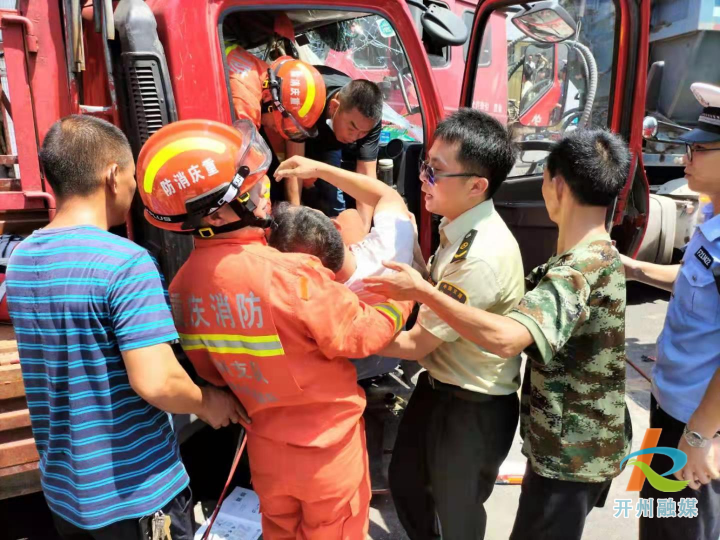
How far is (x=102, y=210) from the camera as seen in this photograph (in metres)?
1.36

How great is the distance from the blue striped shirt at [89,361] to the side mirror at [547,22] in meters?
2.26

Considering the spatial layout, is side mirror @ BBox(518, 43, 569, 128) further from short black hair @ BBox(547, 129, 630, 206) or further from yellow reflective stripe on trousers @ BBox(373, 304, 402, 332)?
yellow reflective stripe on trousers @ BBox(373, 304, 402, 332)

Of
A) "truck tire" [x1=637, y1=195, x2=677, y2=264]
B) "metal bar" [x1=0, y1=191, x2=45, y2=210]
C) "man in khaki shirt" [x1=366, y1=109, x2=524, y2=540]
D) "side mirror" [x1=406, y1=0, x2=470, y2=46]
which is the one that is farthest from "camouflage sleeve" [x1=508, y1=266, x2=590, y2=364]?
"truck tire" [x1=637, y1=195, x2=677, y2=264]

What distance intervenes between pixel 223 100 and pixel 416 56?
969 millimetres

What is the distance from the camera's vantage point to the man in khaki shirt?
5.17ft

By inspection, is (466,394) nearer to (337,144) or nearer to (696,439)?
(696,439)

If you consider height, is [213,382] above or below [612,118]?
below

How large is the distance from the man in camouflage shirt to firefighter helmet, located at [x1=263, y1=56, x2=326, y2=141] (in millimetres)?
1261

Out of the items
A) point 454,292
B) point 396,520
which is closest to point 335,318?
point 454,292

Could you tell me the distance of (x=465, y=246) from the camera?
1596 millimetres

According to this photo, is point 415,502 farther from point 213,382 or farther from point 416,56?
point 416,56

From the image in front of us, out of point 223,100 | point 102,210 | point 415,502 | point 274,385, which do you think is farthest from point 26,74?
point 415,502

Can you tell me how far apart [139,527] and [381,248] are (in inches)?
40.6

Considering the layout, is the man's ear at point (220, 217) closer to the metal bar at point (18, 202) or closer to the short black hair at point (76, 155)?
the short black hair at point (76, 155)
